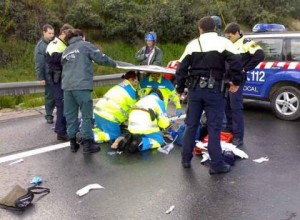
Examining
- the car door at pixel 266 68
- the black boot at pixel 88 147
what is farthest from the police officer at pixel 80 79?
the car door at pixel 266 68

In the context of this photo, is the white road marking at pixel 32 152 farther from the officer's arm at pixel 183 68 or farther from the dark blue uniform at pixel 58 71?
the officer's arm at pixel 183 68

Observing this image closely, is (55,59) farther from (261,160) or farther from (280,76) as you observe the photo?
(280,76)

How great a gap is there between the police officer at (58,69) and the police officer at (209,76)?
2.12 metres

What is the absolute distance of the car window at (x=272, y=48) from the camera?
8.09 m

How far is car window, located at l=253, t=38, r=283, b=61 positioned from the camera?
8.09 meters

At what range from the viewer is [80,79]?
587 cm

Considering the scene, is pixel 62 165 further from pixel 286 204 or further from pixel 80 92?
pixel 286 204

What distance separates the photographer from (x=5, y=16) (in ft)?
43.0

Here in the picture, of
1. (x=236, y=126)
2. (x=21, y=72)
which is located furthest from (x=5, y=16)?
(x=236, y=126)

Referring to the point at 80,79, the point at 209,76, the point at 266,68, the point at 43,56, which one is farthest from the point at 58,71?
the point at 266,68

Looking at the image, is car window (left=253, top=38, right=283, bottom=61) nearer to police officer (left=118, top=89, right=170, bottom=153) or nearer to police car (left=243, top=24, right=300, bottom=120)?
police car (left=243, top=24, right=300, bottom=120)

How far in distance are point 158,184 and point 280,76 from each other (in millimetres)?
4106

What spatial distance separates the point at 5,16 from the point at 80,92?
331 inches

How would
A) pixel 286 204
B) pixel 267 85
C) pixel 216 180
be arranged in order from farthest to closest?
pixel 267 85 < pixel 216 180 < pixel 286 204
